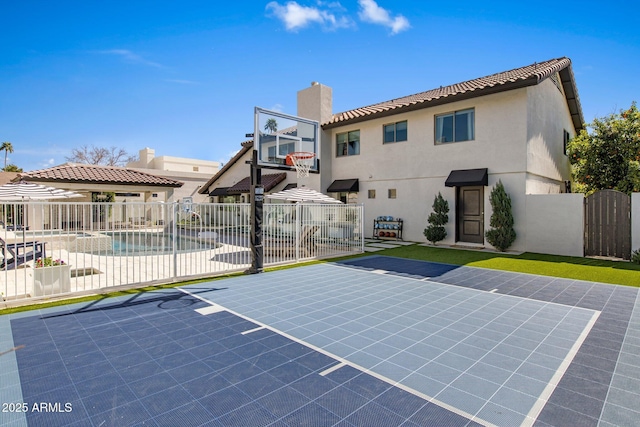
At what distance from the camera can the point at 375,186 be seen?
17.9 meters

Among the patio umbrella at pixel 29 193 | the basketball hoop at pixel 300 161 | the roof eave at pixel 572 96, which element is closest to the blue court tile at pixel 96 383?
the patio umbrella at pixel 29 193

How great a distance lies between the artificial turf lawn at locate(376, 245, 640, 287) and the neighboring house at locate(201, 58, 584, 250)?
1.83m

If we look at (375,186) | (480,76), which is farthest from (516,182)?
(480,76)

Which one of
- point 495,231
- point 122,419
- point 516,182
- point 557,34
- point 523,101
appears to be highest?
point 557,34

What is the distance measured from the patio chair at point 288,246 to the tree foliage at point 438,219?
6.07m

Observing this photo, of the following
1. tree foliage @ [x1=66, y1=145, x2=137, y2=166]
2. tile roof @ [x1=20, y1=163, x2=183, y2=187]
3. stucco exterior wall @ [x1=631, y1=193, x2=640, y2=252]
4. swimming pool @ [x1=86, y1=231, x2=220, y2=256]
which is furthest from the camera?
tree foliage @ [x1=66, y1=145, x2=137, y2=166]

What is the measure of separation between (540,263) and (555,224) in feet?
9.13

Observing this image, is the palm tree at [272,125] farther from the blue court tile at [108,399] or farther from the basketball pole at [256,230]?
the blue court tile at [108,399]

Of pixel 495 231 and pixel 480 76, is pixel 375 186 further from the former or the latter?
pixel 480 76

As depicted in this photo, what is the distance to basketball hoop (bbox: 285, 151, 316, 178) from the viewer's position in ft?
48.1

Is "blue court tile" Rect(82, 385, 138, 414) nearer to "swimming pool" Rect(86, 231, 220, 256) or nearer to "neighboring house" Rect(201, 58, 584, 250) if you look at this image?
"swimming pool" Rect(86, 231, 220, 256)

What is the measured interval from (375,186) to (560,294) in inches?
445

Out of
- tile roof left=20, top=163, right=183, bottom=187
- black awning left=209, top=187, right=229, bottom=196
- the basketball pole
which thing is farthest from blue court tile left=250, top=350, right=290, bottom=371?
black awning left=209, top=187, right=229, bottom=196

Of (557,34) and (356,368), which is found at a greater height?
(557,34)
